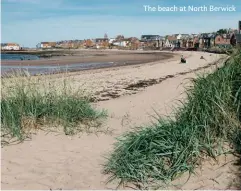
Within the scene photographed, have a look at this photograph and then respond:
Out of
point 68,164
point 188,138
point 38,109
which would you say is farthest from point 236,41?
point 38,109

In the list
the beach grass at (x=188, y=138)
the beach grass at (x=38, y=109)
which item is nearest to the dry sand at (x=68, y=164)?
the beach grass at (x=188, y=138)

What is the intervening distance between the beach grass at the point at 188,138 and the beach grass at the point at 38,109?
2079 mm

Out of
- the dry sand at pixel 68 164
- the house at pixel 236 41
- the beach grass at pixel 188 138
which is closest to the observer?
the dry sand at pixel 68 164

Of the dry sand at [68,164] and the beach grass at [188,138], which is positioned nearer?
the dry sand at [68,164]

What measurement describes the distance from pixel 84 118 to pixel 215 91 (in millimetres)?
2939

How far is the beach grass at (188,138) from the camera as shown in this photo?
3926 mm

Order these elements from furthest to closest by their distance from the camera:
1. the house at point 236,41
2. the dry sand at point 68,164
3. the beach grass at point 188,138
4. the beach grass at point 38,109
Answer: the beach grass at point 38,109 → the house at point 236,41 → the beach grass at point 188,138 → the dry sand at point 68,164

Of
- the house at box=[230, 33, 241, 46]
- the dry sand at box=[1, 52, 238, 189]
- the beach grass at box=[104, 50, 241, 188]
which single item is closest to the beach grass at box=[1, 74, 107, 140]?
the dry sand at box=[1, 52, 238, 189]

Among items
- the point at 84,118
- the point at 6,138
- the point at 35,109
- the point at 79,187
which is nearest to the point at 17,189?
the point at 79,187

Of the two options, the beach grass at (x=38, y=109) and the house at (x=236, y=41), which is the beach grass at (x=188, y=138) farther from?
the beach grass at (x=38, y=109)

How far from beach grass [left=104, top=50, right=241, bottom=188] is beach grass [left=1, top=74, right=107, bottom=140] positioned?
2.08m

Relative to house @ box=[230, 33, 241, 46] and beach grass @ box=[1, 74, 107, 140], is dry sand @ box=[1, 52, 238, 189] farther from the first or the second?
house @ box=[230, 33, 241, 46]

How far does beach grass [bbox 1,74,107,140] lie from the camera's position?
5.95 meters

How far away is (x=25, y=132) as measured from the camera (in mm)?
5902
